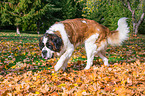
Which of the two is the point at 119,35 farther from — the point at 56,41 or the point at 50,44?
the point at 50,44

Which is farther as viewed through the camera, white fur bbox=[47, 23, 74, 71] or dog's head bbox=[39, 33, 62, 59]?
white fur bbox=[47, 23, 74, 71]

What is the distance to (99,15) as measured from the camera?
34281mm

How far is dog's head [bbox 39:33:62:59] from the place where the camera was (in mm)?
3625

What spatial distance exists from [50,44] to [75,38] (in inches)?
32.4

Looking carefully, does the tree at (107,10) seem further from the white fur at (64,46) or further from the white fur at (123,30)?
the white fur at (64,46)

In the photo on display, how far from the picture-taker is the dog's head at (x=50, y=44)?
362 cm

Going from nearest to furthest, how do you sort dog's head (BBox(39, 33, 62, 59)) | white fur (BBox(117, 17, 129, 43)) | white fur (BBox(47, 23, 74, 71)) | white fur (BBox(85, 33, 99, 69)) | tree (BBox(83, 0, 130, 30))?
dog's head (BBox(39, 33, 62, 59)) → white fur (BBox(47, 23, 74, 71)) → white fur (BBox(85, 33, 99, 69)) → white fur (BBox(117, 17, 129, 43)) → tree (BBox(83, 0, 130, 30))

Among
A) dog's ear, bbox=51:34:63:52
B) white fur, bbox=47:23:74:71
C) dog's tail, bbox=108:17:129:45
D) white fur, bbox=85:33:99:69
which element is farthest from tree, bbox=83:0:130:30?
dog's ear, bbox=51:34:63:52

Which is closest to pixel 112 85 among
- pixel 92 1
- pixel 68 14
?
pixel 92 1

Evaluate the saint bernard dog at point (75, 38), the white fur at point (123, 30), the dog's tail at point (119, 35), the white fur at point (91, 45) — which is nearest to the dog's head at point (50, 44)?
the saint bernard dog at point (75, 38)

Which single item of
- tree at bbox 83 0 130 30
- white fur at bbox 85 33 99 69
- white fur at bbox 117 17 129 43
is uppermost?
tree at bbox 83 0 130 30

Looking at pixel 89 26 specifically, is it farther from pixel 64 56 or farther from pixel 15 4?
pixel 15 4

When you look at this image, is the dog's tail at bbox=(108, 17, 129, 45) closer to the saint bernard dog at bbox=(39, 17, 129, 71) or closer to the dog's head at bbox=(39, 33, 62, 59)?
the saint bernard dog at bbox=(39, 17, 129, 71)

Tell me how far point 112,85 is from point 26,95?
66.2 inches
